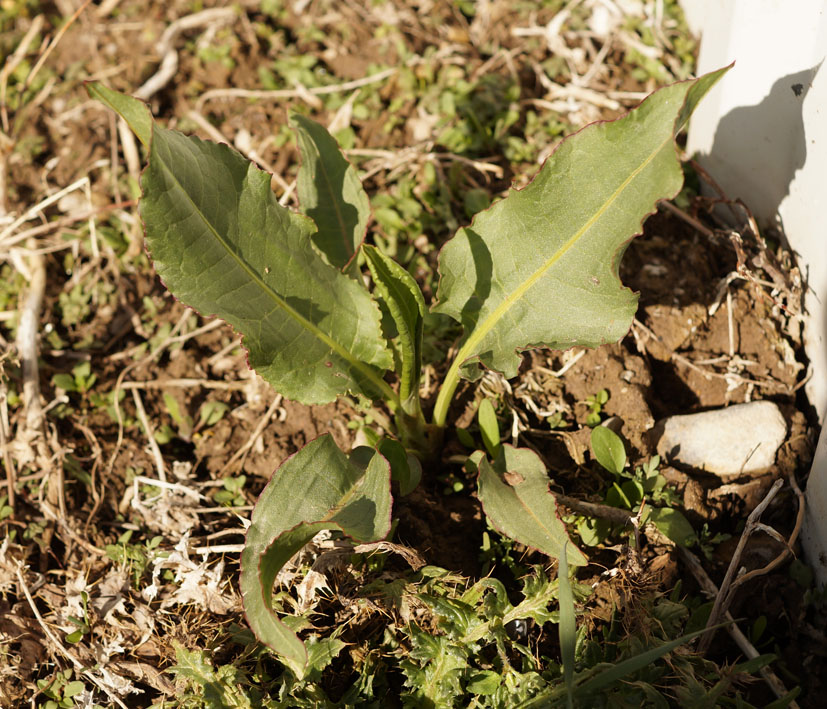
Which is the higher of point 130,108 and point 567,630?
point 130,108

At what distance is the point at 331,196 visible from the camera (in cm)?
201

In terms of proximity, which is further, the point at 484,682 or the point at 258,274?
the point at 258,274

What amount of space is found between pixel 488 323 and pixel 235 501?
88 cm

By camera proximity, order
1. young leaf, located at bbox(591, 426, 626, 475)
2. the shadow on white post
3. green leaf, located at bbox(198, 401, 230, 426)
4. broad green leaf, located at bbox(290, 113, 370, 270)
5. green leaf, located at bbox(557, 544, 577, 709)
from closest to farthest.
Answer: green leaf, located at bbox(557, 544, 577, 709) < the shadow on white post < young leaf, located at bbox(591, 426, 626, 475) < broad green leaf, located at bbox(290, 113, 370, 270) < green leaf, located at bbox(198, 401, 230, 426)

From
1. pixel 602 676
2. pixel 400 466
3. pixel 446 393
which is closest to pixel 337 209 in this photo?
pixel 446 393

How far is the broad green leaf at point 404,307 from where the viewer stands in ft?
5.68

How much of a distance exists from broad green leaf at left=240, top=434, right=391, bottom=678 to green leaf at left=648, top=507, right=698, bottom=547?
2.22ft

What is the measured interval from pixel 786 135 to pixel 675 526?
1.06 metres

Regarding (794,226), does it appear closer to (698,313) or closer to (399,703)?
(698,313)

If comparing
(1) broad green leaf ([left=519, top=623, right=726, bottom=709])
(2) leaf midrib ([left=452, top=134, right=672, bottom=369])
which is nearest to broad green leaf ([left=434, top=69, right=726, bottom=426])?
(2) leaf midrib ([left=452, top=134, right=672, bottom=369])

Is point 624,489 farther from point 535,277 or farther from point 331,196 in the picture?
point 331,196

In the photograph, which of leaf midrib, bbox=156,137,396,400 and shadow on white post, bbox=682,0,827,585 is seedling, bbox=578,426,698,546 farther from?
leaf midrib, bbox=156,137,396,400

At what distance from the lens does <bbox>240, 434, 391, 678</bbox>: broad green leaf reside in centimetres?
142

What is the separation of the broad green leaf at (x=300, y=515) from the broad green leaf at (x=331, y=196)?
1.87ft
